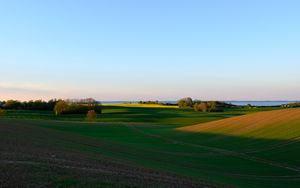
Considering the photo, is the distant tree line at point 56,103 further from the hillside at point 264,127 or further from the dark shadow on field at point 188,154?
the dark shadow on field at point 188,154

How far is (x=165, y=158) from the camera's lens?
35.5 meters

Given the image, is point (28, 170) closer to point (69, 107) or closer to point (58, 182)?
point (58, 182)

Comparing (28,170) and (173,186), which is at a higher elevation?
(28,170)

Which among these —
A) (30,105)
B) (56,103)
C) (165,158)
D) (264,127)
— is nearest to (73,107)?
(56,103)

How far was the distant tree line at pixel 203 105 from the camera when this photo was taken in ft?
528

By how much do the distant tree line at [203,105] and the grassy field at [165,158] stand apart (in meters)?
86.7

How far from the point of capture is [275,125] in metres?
57.5

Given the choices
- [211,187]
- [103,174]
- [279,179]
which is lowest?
[279,179]

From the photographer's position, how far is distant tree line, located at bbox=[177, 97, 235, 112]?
161000mm

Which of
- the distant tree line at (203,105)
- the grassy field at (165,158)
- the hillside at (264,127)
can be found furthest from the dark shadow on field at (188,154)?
the distant tree line at (203,105)

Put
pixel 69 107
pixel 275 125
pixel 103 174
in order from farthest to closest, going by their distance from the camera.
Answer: pixel 69 107
pixel 275 125
pixel 103 174

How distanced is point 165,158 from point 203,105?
419 feet

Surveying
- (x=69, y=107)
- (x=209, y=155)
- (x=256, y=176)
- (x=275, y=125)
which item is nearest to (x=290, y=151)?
(x=209, y=155)

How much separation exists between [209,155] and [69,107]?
10102 cm
